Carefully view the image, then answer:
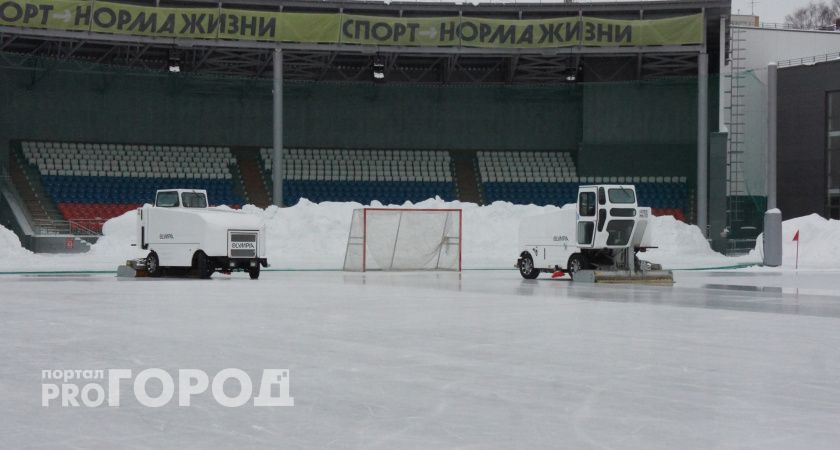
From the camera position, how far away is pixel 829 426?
6.65 m

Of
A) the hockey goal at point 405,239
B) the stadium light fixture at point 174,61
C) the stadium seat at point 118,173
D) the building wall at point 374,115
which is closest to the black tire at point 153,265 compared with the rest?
the hockey goal at point 405,239

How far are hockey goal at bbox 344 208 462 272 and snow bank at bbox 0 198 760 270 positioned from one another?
7.78 ft

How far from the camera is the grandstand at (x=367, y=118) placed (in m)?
48.8

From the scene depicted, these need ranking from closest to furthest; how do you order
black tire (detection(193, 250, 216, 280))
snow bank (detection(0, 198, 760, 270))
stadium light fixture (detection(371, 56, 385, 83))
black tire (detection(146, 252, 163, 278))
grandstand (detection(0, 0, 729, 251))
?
black tire (detection(193, 250, 216, 280)) → black tire (detection(146, 252, 163, 278)) → snow bank (detection(0, 198, 760, 270)) → grandstand (detection(0, 0, 729, 251)) → stadium light fixture (detection(371, 56, 385, 83))

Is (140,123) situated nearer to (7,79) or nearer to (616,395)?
(7,79)

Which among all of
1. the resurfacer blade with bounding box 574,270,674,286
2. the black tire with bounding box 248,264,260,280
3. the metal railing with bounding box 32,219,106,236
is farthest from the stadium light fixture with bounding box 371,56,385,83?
the resurfacer blade with bounding box 574,270,674,286

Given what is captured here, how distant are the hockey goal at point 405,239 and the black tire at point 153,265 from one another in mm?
7337

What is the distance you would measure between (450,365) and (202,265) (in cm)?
1703

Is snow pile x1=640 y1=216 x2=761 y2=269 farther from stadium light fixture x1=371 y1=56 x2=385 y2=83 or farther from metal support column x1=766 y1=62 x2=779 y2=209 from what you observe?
stadium light fixture x1=371 y1=56 x2=385 y2=83

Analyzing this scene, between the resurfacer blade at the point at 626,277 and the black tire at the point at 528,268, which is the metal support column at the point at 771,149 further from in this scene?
the black tire at the point at 528,268

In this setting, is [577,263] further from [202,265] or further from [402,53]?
[402,53]

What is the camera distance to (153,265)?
1037 inches

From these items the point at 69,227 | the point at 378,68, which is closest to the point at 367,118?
the point at 378,68

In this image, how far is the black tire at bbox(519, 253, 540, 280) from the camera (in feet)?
87.6
